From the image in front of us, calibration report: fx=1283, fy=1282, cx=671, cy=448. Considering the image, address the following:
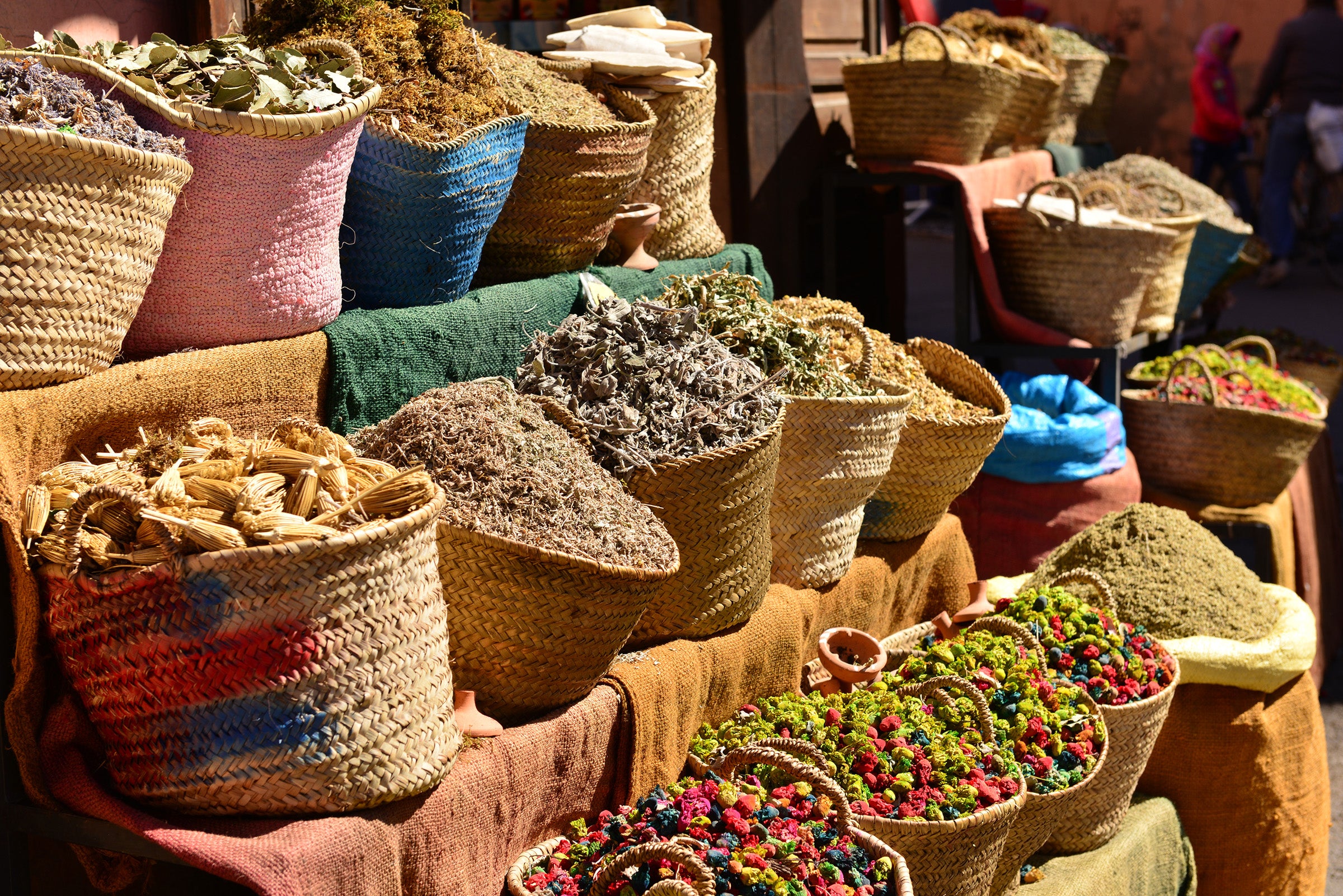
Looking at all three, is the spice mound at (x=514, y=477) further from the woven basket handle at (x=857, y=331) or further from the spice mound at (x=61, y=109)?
the woven basket handle at (x=857, y=331)

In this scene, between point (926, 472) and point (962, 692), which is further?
point (926, 472)

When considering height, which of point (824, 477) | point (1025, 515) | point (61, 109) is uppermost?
point (61, 109)

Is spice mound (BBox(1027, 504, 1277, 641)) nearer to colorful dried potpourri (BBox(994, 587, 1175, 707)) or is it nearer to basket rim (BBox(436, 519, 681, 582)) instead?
colorful dried potpourri (BBox(994, 587, 1175, 707))

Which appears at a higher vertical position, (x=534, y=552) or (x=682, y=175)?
(x=682, y=175)

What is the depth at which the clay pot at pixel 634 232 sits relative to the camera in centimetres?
287

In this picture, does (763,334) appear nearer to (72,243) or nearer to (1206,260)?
(72,243)

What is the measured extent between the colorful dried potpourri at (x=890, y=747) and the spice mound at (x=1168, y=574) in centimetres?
78

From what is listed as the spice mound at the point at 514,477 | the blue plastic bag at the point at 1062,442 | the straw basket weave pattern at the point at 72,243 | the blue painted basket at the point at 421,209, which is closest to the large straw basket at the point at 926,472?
the blue plastic bag at the point at 1062,442

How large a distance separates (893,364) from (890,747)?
1166 mm

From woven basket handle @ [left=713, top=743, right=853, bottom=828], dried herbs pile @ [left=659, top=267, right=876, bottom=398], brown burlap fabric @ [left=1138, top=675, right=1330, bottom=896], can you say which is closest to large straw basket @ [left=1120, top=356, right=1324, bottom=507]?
brown burlap fabric @ [left=1138, top=675, right=1330, bottom=896]

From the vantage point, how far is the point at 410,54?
89.6 inches

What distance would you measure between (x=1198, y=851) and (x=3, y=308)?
8.58 ft

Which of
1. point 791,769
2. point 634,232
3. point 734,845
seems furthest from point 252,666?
point 634,232

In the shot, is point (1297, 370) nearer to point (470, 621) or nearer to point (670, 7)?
point (670, 7)
